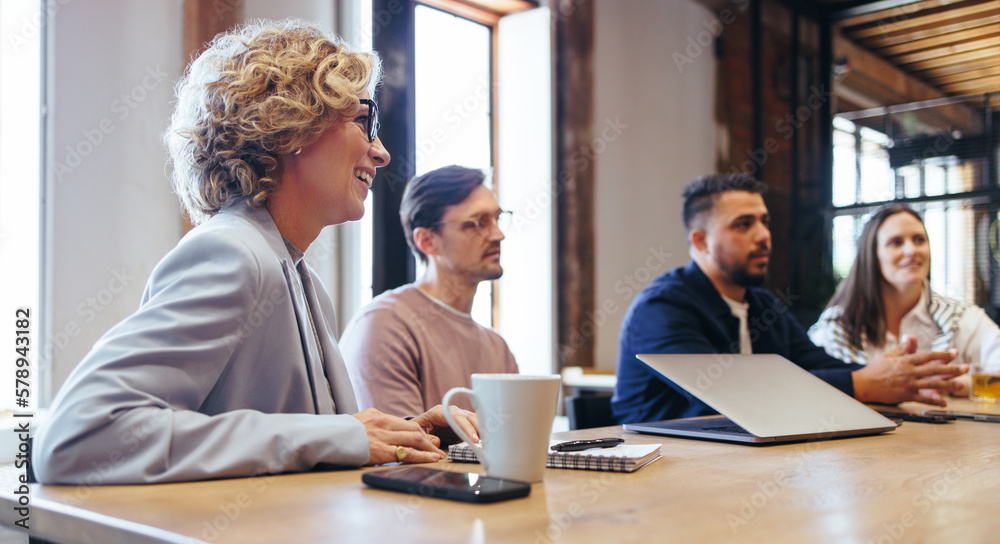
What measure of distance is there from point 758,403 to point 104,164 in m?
1.82

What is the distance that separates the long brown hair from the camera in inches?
108

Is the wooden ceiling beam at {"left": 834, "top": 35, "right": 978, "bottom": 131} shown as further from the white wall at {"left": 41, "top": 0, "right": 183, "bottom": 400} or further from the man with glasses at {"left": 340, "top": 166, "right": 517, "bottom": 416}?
the white wall at {"left": 41, "top": 0, "right": 183, "bottom": 400}

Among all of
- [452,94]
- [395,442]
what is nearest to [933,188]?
[452,94]

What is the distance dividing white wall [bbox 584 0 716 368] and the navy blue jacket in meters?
1.78

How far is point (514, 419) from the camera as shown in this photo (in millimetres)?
812

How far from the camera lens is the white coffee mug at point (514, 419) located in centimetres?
81

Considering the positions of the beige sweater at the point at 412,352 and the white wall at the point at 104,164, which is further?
the white wall at the point at 104,164

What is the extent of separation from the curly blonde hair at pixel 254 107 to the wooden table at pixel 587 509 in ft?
1.81

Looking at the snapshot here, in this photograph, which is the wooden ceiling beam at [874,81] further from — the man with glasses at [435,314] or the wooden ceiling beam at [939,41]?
the man with glasses at [435,314]

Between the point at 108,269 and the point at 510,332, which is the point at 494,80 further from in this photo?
the point at 108,269

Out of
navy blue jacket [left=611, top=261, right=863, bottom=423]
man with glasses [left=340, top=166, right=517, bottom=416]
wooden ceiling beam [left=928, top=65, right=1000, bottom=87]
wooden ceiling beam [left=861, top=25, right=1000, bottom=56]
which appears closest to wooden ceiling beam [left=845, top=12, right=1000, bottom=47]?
wooden ceiling beam [left=861, top=25, right=1000, bottom=56]

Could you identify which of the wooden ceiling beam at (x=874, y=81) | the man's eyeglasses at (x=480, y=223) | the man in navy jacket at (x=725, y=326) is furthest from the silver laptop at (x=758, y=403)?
the wooden ceiling beam at (x=874, y=81)

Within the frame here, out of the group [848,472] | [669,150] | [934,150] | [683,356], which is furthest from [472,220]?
[934,150]

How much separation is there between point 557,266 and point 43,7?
2483mm
